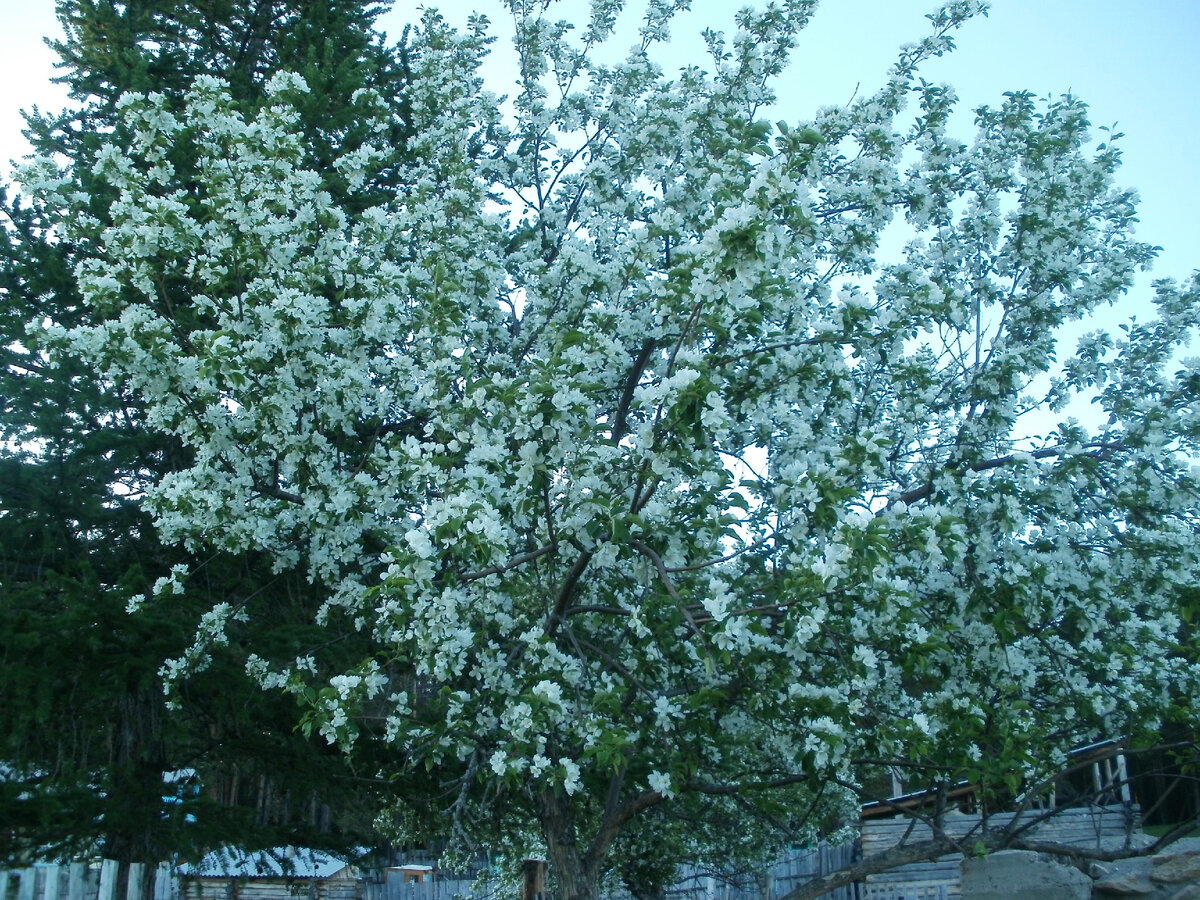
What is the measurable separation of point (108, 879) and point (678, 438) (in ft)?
20.7

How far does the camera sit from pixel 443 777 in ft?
30.8

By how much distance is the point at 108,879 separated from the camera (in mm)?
8844

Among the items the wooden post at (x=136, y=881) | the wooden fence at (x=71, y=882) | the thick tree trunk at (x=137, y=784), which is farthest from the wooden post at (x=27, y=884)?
the wooden post at (x=136, y=881)

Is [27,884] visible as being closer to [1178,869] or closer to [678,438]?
[678,438]

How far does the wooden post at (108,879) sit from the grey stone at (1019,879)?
6.99m

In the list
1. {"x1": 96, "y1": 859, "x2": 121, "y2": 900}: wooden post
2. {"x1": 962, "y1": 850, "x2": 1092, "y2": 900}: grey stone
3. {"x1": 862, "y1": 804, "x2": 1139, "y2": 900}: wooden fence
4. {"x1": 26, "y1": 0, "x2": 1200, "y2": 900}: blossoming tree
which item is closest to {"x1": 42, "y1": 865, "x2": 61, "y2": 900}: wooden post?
{"x1": 96, "y1": 859, "x2": 121, "y2": 900}: wooden post

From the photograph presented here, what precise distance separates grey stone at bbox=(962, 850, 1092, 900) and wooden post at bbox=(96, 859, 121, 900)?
6.99m

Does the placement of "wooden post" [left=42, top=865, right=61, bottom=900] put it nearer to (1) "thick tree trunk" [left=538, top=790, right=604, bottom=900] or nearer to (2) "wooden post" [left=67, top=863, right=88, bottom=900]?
(2) "wooden post" [left=67, top=863, right=88, bottom=900]

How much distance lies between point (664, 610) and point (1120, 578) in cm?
314

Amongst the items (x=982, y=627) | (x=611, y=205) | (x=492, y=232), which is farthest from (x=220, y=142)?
(x=982, y=627)

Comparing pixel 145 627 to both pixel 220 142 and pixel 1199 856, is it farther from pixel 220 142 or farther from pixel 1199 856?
pixel 1199 856

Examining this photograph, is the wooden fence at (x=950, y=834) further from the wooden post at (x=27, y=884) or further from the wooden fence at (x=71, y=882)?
the wooden post at (x=27, y=884)

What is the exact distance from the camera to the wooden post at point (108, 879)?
877 cm

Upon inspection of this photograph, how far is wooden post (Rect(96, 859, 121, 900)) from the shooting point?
8.77 m
